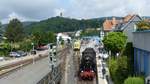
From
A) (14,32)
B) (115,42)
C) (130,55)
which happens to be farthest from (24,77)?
(14,32)

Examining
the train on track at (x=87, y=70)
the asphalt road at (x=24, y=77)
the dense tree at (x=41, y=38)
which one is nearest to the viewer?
the train on track at (x=87, y=70)

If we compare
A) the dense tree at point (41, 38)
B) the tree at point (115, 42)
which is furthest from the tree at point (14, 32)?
the tree at point (115, 42)

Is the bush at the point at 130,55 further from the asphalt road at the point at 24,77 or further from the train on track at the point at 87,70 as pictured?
the asphalt road at the point at 24,77

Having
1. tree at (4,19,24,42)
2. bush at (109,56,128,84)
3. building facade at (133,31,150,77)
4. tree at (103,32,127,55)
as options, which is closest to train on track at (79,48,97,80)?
tree at (103,32,127,55)

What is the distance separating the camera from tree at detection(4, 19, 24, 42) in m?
150

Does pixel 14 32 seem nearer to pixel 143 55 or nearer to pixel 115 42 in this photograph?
pixel 115 42

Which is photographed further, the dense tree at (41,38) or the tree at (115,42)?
the dense tree at (41,38)

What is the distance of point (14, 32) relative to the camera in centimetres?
15075

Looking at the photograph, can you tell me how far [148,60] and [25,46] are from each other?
91.7 metres

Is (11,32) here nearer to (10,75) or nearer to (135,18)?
(135,18)

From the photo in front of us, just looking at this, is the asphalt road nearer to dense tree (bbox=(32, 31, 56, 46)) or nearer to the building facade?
the building facade

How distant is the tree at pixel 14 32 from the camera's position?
14955cm

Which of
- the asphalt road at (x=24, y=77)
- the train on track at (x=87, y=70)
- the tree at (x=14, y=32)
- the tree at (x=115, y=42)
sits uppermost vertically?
the tree at (x=14, y=32)

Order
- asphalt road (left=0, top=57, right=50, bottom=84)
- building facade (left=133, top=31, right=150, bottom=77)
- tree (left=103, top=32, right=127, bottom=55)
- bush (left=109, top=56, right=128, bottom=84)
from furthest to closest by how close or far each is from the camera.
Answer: tree (left=103, top=32, right=127, bottom=55), asphalt road (left=0, top=57, right=50, bottom=84), bush (left=109, top=56, right=128, bottom=84), building facade (left=133, top=31, right=150, bottom=77)
